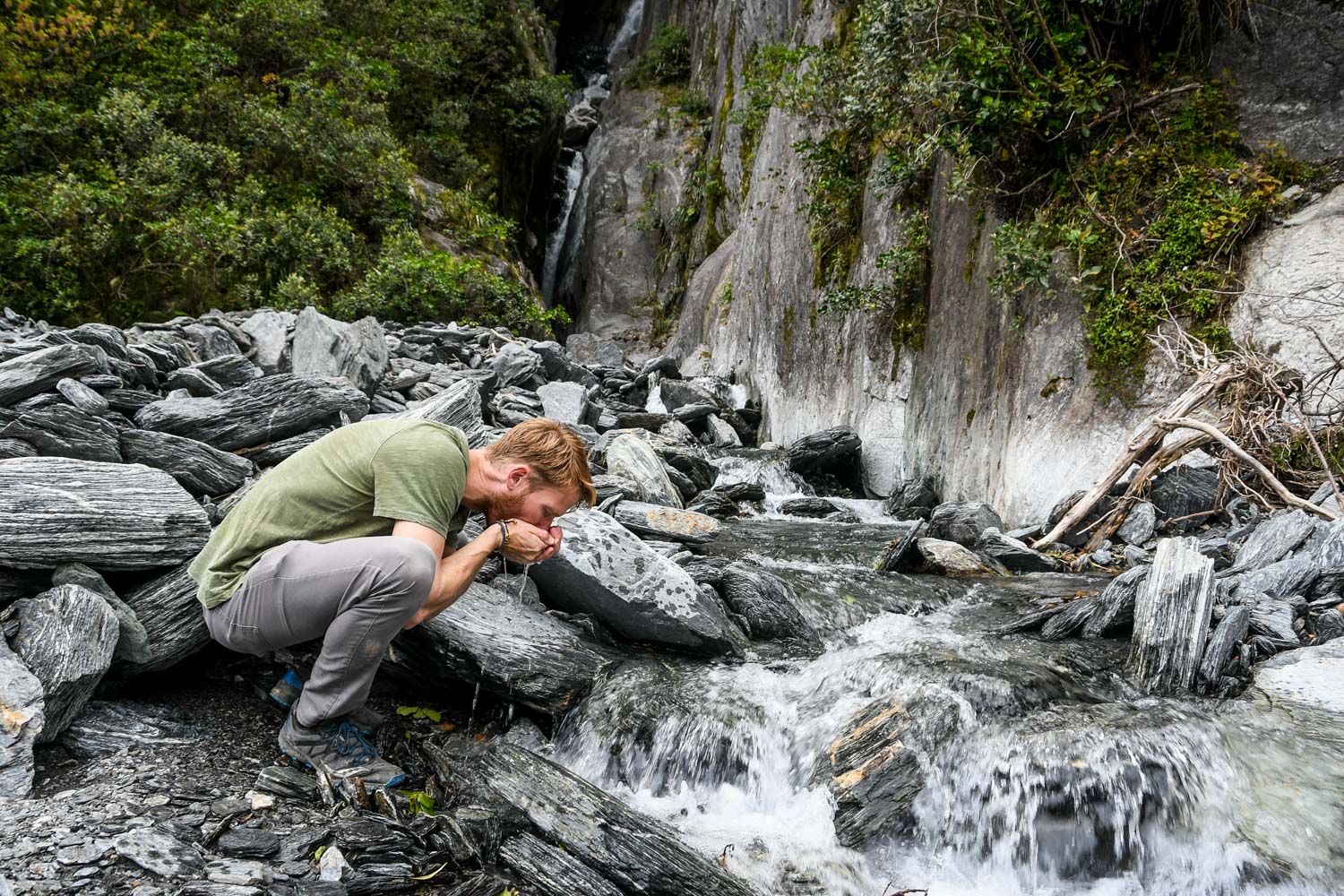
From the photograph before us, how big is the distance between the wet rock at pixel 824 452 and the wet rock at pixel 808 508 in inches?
59.2

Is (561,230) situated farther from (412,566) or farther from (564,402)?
(412,566)

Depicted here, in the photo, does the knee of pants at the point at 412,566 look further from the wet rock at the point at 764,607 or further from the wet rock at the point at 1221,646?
the wet rock at the point at 1221,646

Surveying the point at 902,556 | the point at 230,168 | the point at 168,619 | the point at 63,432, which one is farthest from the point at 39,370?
the point at 230,168

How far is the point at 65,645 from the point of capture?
130 inches

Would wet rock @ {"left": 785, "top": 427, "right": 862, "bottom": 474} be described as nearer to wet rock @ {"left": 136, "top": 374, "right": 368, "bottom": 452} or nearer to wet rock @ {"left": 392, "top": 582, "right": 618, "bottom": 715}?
wet rock @ {"left": 136, "top": 374, "right": 368, "bottom": 452}

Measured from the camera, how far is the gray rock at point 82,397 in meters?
5.27

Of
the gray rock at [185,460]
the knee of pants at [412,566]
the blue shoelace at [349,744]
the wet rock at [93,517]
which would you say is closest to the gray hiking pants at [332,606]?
the knee of pants at [412,566]

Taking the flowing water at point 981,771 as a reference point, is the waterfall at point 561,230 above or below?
above

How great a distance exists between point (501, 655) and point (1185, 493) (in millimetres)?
5634

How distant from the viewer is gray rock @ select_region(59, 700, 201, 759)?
10.6 ft

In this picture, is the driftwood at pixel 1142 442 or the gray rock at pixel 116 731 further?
the driftwood at pixel 1142 442

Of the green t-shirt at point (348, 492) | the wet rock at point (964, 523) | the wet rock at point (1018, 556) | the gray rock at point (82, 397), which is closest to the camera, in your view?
the green t-shirt at point (348, 492)

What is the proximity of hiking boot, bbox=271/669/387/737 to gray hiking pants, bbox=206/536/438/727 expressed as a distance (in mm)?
419

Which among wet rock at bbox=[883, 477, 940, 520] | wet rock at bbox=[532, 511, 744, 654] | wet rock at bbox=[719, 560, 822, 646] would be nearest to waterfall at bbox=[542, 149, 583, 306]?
wet rock at bbox=[883, 477, 940, 520]
